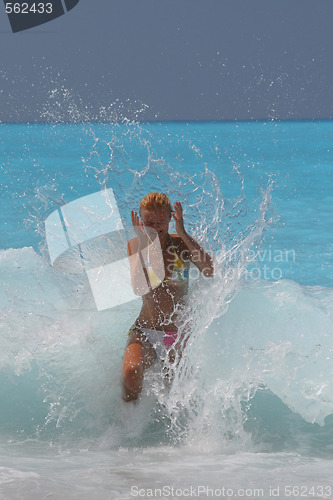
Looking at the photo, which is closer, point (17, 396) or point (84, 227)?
point (17, 396)

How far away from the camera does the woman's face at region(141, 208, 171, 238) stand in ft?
8.35

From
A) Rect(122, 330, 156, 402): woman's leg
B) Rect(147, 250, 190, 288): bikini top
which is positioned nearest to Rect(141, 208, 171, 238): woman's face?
Rect(147, 250, 190, 288): bikini top

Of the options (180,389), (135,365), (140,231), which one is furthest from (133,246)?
(180,389)

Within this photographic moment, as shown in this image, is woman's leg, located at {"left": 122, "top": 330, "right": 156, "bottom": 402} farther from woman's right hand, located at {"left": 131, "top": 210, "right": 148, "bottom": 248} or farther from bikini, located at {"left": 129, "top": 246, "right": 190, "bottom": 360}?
woman's right hand, located at {"left": 131, "top": 210, "right": 148, "bottom": 248}

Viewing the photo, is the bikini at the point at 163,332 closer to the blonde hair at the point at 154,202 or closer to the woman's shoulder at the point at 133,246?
the woman's shoulder at the point at 133,246

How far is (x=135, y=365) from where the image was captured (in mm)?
2479

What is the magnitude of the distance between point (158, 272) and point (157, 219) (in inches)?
8.4

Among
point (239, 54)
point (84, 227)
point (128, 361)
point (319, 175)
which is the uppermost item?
point (239, 54)

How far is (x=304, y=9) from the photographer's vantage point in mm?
17766

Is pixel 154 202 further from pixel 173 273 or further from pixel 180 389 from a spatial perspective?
pixel 180 389

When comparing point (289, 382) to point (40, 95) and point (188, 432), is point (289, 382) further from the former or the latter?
point (40, 95)

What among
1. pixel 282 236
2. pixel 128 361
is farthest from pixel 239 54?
pixel 128 361

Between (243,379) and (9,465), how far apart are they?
3.43 feet

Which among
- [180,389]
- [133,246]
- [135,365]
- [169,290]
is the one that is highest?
[133,246]
